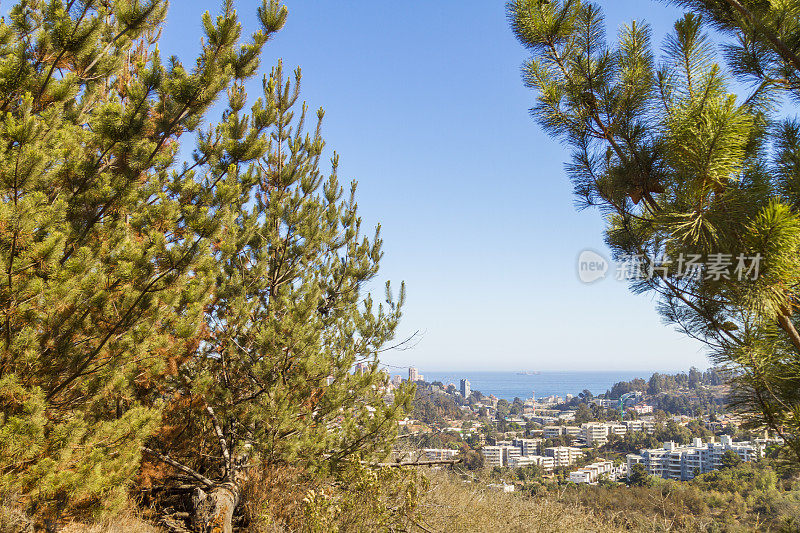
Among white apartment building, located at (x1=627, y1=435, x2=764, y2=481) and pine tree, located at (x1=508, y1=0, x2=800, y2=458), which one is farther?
white apartment building, located at (x1=627, y1=435, x2=764, y2=481)

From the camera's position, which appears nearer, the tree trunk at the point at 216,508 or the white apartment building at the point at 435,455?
the tree trunk at the point at 216,508

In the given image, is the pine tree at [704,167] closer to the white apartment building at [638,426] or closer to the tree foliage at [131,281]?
the tree foliage at [131,281]

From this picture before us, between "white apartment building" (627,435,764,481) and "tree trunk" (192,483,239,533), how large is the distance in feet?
45.1

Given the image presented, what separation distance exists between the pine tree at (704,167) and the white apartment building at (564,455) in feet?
53.1

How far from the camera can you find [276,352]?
3451 mm

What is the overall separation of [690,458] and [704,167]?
15729mm

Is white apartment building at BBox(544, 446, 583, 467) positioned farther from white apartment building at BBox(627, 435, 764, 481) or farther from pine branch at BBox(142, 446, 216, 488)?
pine branch at BBox(142, 446, 216, 488)

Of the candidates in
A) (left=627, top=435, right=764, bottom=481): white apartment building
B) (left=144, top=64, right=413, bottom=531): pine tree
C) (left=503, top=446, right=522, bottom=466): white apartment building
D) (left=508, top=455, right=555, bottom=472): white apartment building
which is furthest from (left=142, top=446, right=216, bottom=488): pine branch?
(left=503, top=446, right=522, bottom=466): white apartment building

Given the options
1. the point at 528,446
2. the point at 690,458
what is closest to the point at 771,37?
the point at 690,458

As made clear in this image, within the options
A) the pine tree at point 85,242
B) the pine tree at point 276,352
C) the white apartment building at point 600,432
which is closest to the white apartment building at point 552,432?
the white apartment building at point 600,432

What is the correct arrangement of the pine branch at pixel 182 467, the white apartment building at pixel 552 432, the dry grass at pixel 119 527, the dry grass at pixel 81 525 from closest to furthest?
the dry grass at pixel 81 525 → the dry grass at pixel 119 527 → the pine branch at pixel 182 467 → the white apartment building at pixel 552 432

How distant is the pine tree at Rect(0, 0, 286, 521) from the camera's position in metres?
2.18

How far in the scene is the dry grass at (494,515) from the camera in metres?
4.71

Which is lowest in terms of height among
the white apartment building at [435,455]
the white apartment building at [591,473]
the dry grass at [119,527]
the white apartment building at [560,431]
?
the white apartment building at [560,431]
